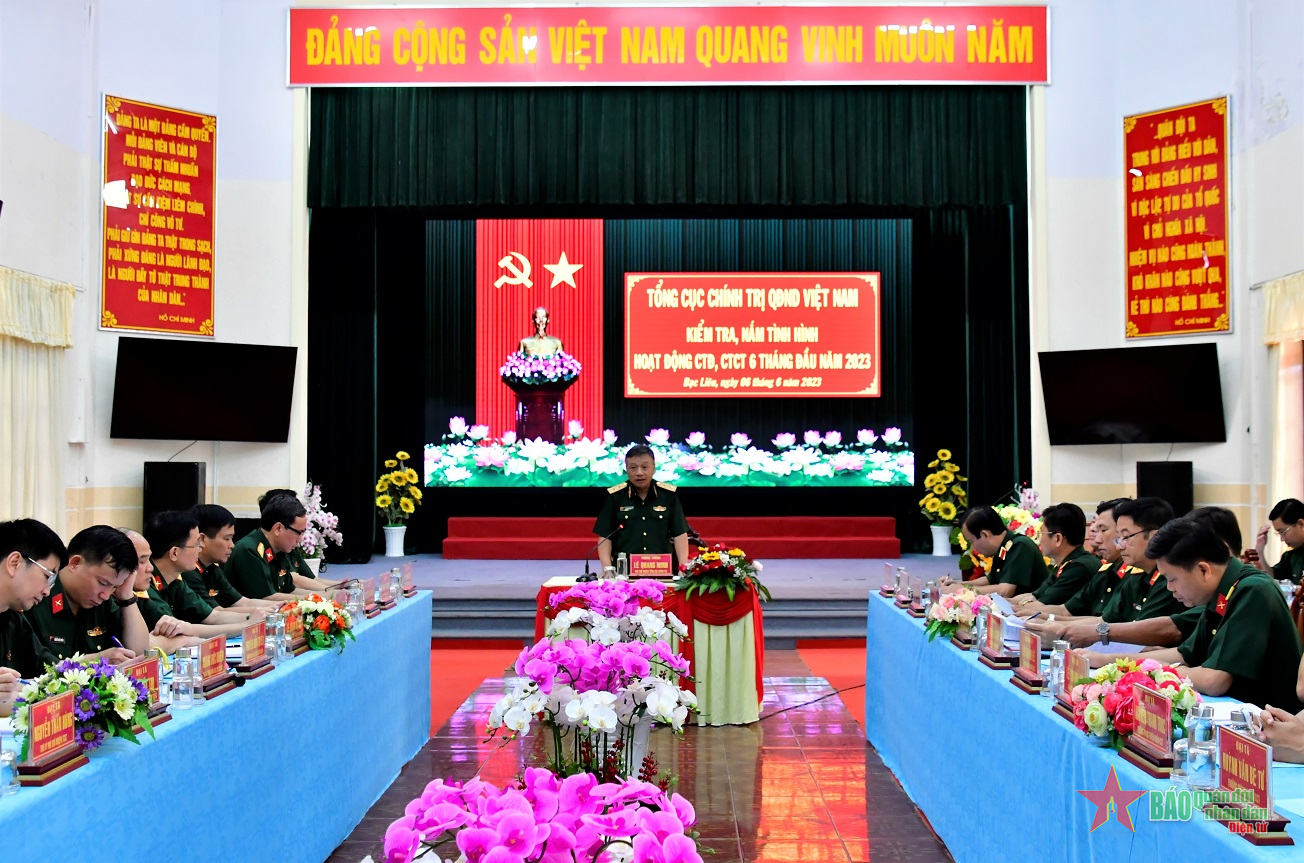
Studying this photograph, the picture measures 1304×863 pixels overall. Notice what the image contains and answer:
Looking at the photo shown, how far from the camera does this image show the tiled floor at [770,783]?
336 centimetres

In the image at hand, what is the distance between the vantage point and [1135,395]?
804 centimetres

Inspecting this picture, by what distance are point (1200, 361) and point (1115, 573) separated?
474cm

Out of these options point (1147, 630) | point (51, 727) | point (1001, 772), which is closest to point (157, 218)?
point (51, 727)

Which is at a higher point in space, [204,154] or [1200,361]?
[204,154]

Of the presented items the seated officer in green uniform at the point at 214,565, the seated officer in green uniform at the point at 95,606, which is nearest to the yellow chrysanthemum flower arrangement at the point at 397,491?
the seated officer in green uniform at the point at 214,565

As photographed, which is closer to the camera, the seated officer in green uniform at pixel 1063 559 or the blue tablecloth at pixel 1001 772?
the blue tablecloth at pixel 1001 772

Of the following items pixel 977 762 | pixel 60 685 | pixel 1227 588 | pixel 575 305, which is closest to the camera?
pixel 60 685

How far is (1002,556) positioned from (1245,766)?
3283 mm

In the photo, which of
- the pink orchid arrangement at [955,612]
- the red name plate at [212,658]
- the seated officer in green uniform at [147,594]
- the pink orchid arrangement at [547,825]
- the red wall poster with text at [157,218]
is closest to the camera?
the pink orchid arrangement at [547,825]

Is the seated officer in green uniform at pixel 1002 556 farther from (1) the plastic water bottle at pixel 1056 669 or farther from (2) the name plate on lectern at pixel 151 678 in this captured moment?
(2) the name plate on lectern at pixel 151 678

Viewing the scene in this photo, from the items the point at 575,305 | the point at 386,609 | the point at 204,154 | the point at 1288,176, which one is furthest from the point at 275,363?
the point at 1288,176

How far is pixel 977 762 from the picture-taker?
2.87 m

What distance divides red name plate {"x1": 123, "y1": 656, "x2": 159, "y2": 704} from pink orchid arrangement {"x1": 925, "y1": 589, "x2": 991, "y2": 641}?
2.15 m

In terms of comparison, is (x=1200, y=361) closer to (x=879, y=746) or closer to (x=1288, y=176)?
(x=1288, y=176)
